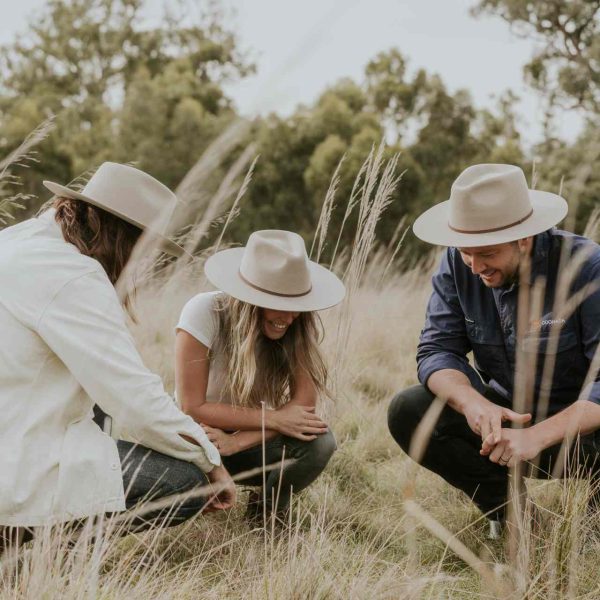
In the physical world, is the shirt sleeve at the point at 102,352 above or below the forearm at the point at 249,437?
above

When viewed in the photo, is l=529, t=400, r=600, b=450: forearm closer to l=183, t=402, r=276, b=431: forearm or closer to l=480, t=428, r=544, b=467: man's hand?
l=480, t=428, r=544, b=467: man's hand

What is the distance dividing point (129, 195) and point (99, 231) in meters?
0.13

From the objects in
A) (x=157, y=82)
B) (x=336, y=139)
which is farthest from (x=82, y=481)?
(x=157, y=82)

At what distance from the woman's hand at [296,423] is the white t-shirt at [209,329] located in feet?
0.79

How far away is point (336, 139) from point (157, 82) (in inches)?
232

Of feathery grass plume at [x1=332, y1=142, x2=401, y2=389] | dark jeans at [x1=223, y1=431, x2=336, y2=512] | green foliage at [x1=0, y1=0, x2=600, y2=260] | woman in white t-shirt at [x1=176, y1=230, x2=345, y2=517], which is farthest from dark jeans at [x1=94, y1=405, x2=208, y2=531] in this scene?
green foliage at [x1=0, y1=0, x2=600, y2=260]

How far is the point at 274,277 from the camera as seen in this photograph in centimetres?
265

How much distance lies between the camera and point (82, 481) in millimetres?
2045

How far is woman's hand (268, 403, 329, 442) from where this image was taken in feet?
8.96

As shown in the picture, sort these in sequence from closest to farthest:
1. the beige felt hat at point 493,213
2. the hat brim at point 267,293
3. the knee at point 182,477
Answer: the knee at point 182,477, the beige felt hat at point 493,213, the hat brim at point 267,293

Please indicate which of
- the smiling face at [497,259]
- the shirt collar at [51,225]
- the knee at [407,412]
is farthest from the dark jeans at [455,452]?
the shirt collar at [51,225]

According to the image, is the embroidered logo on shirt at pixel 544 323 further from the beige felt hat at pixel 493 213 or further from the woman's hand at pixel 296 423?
the woman's hand at pixel 296 423

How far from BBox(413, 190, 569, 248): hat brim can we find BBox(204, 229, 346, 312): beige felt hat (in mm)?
383

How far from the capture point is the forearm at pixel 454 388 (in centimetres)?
255
